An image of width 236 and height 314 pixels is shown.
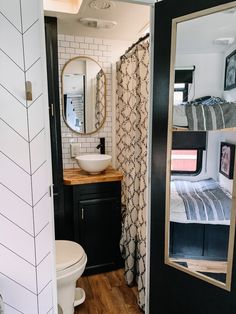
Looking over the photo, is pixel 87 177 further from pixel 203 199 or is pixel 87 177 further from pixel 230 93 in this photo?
pixel 230 93

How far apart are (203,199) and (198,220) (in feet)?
0.47

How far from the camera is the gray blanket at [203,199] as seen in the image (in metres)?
1.46

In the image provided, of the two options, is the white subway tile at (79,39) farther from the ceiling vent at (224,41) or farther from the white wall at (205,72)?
the ceiling vent at (224,41)

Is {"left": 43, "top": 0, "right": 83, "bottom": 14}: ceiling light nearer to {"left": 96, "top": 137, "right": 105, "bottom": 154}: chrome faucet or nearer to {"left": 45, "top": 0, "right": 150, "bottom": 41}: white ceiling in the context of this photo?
{"left": 45, "top": 0, "right": 150, "bottom": 41}: white ceiling

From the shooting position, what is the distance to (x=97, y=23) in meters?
2.12

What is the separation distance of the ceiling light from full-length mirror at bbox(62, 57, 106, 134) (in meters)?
0.64

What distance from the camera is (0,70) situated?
1.23 meters

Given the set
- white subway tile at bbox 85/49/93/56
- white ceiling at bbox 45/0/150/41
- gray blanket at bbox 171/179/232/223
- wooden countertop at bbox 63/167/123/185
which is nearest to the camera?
gray blanket at bbox 171/179/232/223

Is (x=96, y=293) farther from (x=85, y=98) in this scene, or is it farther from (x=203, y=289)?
(x=85, y=98)

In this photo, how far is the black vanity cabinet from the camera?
2295mm

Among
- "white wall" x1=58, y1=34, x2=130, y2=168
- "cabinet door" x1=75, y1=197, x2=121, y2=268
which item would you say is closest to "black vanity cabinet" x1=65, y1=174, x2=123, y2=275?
"cabinet door" x1=75, y1=197, x2=121, y2=268

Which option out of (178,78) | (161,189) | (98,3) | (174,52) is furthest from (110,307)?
(98,3)

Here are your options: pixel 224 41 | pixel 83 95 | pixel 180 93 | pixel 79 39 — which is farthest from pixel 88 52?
pixel 224 41

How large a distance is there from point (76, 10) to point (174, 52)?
0.96m
